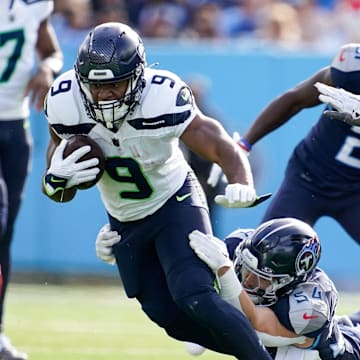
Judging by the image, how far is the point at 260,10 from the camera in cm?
1017

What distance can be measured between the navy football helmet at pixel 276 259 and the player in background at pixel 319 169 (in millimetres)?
750

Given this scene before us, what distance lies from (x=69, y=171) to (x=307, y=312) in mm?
1044

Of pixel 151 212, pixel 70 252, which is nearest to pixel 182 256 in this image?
pixel 151 212

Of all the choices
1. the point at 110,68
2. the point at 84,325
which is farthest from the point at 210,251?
the point at 84,325

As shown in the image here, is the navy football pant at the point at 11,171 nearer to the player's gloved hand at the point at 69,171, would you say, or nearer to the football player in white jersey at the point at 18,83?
the football player in white jersey at the point at 18,83

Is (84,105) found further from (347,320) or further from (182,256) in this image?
(347,320)

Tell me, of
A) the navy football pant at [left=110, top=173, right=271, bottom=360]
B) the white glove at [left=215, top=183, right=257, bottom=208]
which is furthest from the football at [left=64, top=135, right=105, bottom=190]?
the white glove at [left=215, top=183, right=257, bottom=208]

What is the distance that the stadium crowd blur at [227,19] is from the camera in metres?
9.87

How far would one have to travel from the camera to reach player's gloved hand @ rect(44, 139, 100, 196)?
4.43 metres

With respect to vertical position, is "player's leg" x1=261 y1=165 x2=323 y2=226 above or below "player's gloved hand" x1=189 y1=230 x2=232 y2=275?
below

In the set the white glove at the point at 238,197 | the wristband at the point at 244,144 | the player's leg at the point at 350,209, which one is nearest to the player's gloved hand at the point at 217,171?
the wristband at the point at 244,144

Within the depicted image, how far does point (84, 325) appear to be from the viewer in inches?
275

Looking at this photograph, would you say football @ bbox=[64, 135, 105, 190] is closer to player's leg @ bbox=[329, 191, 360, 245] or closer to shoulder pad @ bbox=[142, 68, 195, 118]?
shoulder pad @ bbox=[142, 68, 195, 118]

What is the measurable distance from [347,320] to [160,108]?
4.39ft
